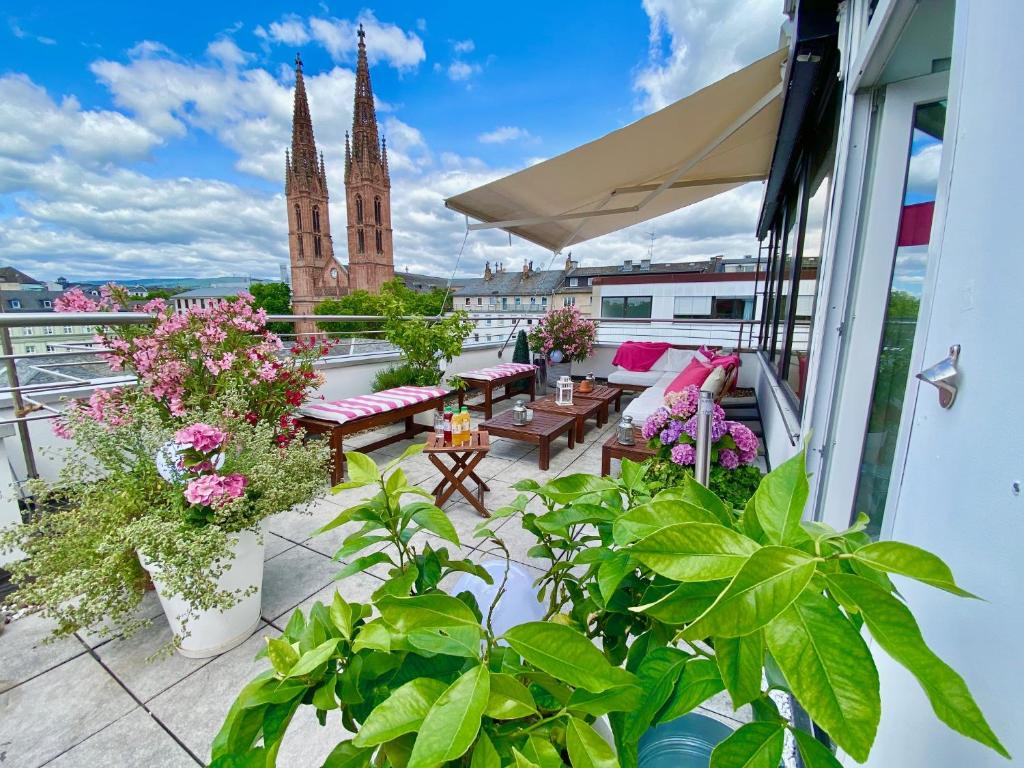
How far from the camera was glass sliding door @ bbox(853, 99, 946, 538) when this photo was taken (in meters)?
1.13

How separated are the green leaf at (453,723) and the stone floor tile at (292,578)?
187 centimetres

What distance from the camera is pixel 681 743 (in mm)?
630

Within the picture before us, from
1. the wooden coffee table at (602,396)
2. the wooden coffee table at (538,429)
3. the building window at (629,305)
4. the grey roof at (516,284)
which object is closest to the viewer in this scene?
the wooden coffee table at (538,429)

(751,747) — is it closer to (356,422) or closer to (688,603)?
(688,603)

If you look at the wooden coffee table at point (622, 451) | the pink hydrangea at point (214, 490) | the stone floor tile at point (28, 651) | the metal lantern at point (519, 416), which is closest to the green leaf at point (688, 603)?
the pink hydrangea at point (214, 490)

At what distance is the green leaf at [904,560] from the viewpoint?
10.4 inches

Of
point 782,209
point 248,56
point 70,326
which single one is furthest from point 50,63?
point 248,56

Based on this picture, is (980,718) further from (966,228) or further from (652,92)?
(652,92)

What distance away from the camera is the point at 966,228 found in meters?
0.57

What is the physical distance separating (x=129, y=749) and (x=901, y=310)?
2.77m

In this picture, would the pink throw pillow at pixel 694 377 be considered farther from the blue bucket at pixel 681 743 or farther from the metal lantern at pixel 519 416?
the blue bucket at pixel 681 743

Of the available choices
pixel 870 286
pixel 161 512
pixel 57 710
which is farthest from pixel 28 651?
pixel 870 286

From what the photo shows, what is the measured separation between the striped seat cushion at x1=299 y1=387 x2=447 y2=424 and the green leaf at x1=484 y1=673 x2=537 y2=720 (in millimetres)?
3212

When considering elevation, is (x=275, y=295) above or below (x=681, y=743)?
above
